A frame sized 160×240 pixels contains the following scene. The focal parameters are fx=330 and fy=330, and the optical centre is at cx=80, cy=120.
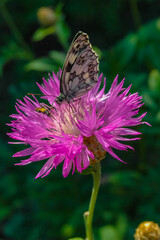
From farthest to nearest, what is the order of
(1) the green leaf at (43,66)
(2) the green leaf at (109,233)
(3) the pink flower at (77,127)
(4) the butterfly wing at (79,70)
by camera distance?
(1) the green leaf at (43,66), (2) the green leaf at (109,233), (4) the butterfly wing at (79,70), (3) the pink flower at (77,127)

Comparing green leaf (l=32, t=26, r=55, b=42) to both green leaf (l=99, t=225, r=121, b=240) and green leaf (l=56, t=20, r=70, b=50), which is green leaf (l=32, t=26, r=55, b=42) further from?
green leaf (l=99, t=225, r=121, b=240)

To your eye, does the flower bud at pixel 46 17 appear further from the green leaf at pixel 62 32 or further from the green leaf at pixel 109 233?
the green leaf at pixel 109 233

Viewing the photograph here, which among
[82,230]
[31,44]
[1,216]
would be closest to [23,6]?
[31,44]

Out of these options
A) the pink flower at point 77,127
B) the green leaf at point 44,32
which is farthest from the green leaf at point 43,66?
the pink flower at point 77,127

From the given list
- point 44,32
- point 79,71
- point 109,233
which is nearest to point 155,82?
point 79,71

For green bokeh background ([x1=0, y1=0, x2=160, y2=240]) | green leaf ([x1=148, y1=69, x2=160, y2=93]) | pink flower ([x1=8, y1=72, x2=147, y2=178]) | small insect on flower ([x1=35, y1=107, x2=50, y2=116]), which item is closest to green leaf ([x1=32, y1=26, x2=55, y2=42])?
green bokeh background ([x1=0, y1=0, x2=160, y2=240])

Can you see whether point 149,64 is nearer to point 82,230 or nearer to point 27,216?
point 82,230

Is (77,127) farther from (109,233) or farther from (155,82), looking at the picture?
(155,82)
